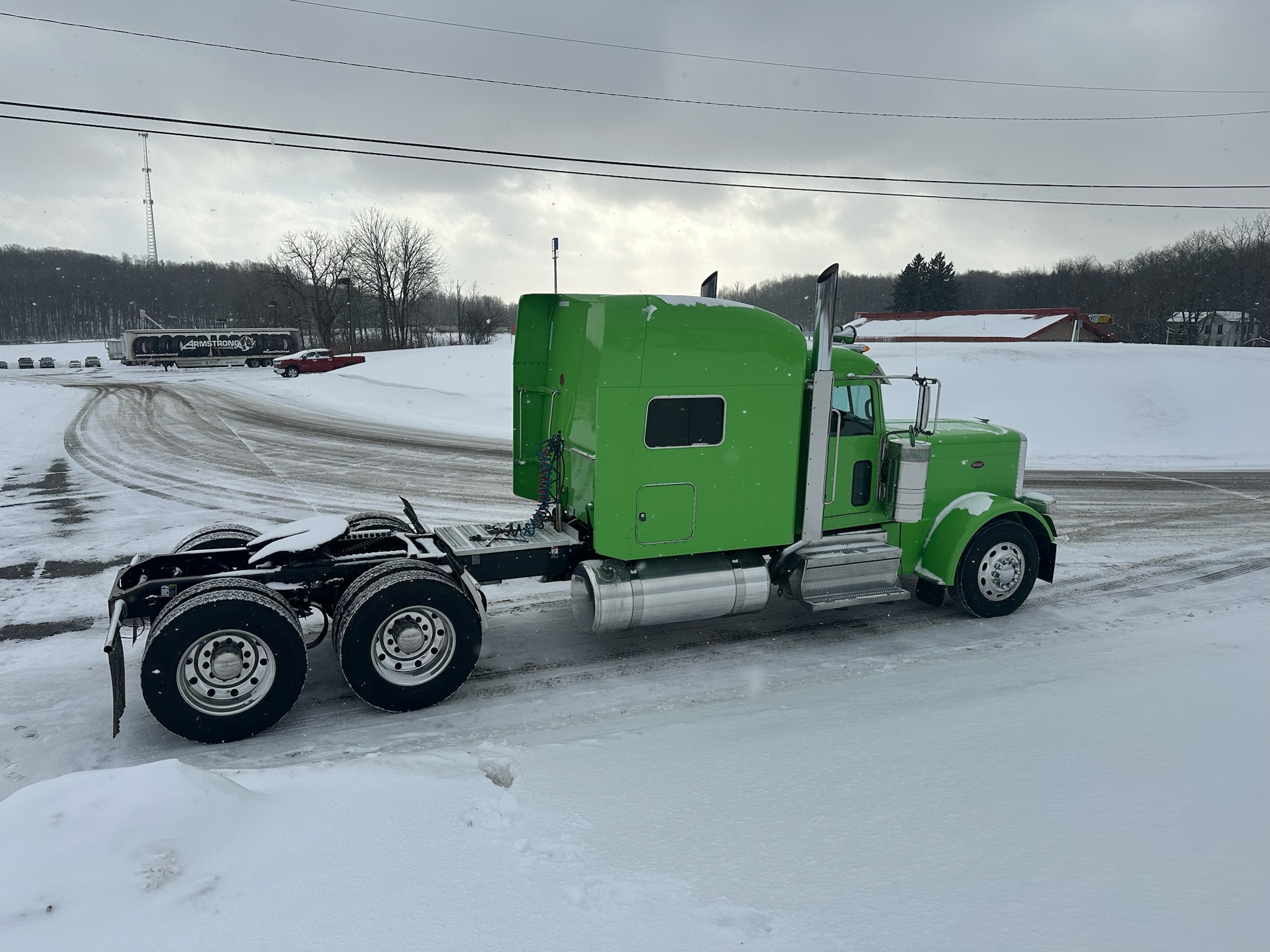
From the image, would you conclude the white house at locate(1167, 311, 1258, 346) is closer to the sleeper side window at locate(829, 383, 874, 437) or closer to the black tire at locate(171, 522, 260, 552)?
the sleeper side window at locate(829, 383, 874, 437)

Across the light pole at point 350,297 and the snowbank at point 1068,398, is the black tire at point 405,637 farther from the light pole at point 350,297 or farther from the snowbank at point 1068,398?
the light pole at point 350,297

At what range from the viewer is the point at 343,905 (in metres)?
3.41

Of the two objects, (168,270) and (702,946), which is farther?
(168,270)

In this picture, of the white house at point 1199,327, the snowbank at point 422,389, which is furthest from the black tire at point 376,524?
the white house at point 1199,327

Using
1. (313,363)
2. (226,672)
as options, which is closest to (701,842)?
(226,672)

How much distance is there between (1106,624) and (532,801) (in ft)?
21.2

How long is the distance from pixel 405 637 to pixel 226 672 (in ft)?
4.15

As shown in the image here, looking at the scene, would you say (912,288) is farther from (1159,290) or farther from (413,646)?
(413,646)

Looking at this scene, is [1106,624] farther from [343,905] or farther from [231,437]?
[231,437]

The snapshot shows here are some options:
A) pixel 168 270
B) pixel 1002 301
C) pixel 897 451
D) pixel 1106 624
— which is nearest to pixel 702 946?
pixel 897 451

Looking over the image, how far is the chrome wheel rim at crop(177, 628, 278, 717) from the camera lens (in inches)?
210

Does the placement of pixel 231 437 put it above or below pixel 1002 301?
below

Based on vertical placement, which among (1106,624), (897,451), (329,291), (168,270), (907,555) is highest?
(168,270)

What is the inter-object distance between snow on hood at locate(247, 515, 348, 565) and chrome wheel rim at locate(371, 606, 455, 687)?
0.97 meters
